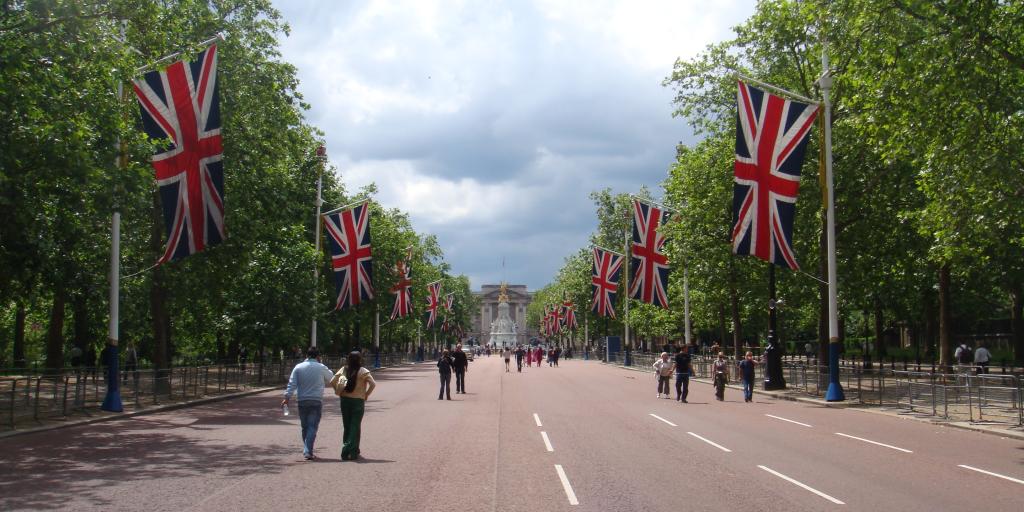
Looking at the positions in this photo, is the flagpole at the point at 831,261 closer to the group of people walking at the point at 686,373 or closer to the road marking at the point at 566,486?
the group of people walking at the point at 686,373

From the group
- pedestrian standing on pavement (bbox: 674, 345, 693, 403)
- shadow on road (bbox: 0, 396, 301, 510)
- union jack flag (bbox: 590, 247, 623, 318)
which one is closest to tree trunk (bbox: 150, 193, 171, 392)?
shadow on road (bbox: 0, 396, 301, 510)

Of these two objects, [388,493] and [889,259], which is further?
[889,259]

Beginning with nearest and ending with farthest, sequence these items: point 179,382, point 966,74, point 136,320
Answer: point 966,74
point 179,382
point 136,320

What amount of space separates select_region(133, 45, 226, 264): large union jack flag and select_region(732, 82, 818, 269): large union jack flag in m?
14.9

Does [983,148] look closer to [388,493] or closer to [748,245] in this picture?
[748,245]

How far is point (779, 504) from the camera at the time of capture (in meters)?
10.1

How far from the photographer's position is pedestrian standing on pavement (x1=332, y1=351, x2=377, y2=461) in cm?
1400

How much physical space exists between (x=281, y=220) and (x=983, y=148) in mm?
26608

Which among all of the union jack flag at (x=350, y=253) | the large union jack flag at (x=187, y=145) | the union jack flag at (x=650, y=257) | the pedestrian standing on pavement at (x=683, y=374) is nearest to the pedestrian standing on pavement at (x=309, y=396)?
the large union jack flag at (x=187, y=145)

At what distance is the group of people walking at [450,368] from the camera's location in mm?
29844

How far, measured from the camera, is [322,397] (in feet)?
46.1

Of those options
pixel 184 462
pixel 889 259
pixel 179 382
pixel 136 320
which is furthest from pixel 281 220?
pixel 889 259

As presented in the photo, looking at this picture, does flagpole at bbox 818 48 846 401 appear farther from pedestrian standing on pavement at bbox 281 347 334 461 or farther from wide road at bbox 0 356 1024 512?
pedestrian standing on pavement at bbox 281 347 334 461

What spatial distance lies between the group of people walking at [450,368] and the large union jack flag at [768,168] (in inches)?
403
